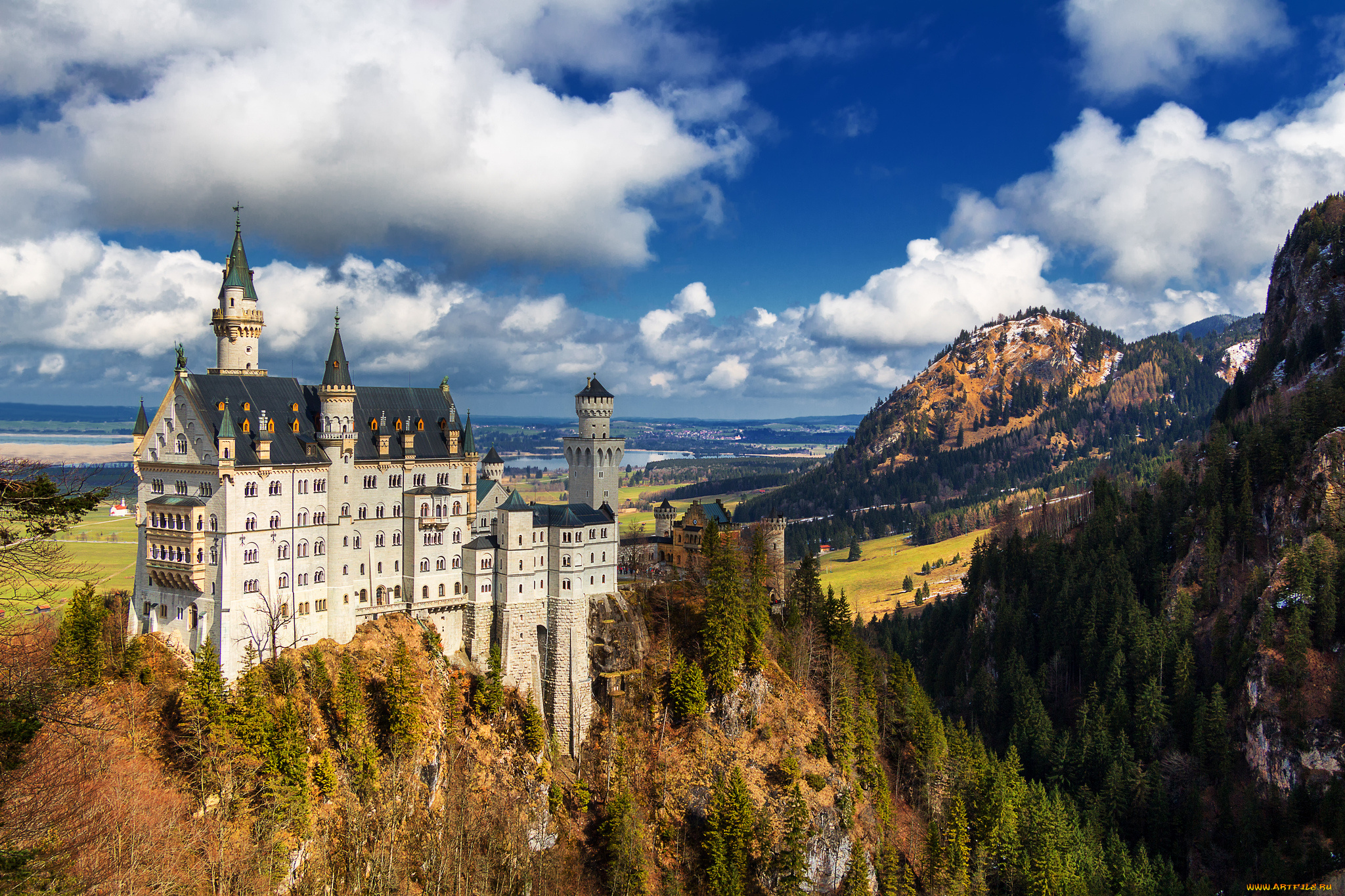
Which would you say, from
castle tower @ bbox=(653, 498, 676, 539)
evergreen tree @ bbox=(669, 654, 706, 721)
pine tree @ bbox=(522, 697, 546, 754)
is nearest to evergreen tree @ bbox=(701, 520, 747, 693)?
evergreen tree @ bbox=(669, 654, 706, 721)

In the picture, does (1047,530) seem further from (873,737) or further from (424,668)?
(424,668)

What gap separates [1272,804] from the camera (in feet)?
365

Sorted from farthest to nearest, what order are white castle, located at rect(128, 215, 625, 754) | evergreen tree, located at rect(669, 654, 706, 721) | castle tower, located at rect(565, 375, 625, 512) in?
1. castle tower, located at rect(565, 375, 625, 512)
2. evergreen tree, located at rect(669, 654, 706, 721)
3. white castle, located at rect(128, 215, 625, 754)

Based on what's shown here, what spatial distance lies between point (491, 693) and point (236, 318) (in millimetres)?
42609

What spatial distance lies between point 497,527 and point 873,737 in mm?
49377

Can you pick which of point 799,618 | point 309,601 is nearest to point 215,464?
point 309,601

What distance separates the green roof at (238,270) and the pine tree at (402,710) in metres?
37.0

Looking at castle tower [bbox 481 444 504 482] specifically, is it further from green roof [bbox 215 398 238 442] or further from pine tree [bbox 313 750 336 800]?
pine tree [bbox 313 750 336 800]

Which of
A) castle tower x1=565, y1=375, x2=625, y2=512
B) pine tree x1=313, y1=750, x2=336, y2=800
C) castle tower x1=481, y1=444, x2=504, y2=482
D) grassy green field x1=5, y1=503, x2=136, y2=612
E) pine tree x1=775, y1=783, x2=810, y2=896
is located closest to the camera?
pine tree x1=313, y1=750, x2=336, y2=800

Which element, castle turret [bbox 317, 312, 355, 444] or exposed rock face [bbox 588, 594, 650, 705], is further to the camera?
exposed rock face [bbox 588, 594, 650, 705]

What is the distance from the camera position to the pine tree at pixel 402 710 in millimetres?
79250

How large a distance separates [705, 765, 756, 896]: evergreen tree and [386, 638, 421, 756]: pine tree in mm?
29408

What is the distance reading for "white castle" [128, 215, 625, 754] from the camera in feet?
250

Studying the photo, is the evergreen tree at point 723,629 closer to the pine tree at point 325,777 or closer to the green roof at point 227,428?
the pine tree at point 325,777
